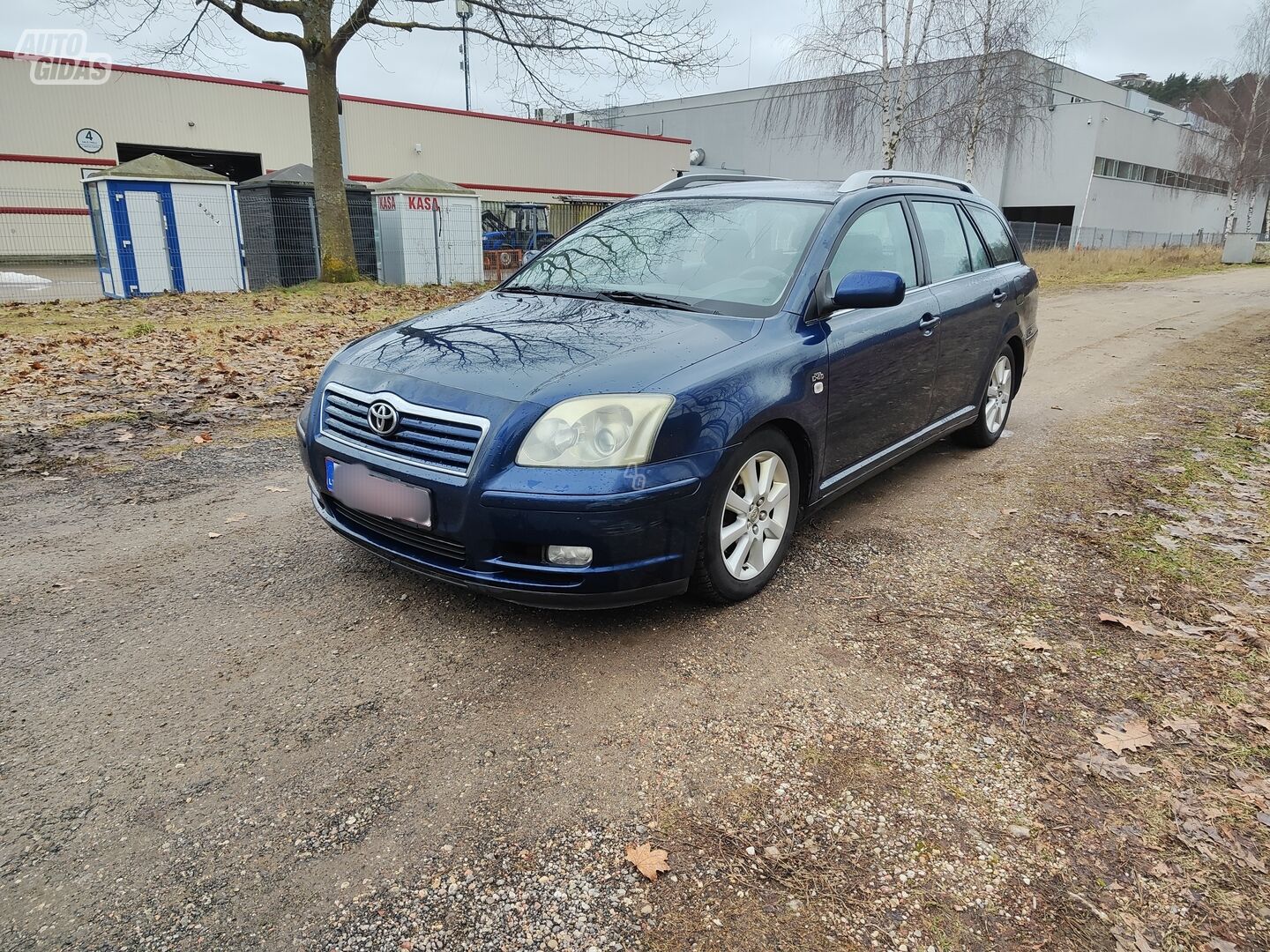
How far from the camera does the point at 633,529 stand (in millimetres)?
2900

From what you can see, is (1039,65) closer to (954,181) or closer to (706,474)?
(954,181)

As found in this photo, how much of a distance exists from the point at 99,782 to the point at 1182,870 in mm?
2970

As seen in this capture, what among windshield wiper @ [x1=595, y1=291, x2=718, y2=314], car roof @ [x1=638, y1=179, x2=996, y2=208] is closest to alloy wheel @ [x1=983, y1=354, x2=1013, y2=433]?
car roof @ [x1=638, y1=179, x2=996, y2=208]

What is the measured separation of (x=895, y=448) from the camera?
177 inches

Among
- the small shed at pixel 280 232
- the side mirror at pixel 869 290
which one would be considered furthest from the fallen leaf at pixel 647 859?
the small shed at pixel 280 232

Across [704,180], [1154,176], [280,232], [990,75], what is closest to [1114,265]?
[990,75]

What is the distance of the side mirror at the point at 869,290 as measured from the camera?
3.69 m

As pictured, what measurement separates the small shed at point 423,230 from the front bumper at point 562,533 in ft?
55.4

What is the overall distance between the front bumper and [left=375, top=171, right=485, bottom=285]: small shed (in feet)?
55.4

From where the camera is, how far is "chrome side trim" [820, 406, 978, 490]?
3.98 meters

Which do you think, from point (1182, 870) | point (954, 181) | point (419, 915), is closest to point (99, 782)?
point (419, 915)

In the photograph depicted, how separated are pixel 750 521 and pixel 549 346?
1.08 meters

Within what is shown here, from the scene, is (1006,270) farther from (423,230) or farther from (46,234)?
(46,234)

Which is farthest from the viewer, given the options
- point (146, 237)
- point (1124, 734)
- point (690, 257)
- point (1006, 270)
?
point (146, 237)
